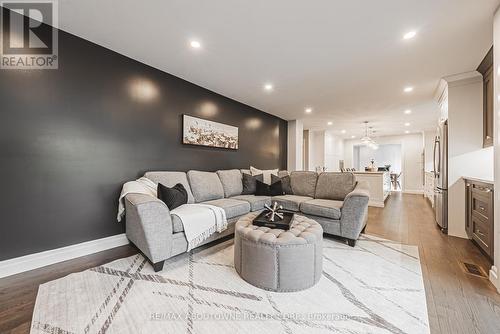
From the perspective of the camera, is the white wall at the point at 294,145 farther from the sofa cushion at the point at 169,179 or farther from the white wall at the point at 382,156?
the white wall at the point at 382,156

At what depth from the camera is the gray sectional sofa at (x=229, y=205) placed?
206cm

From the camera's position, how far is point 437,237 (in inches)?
124

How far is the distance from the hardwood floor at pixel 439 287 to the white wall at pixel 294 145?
349 cm

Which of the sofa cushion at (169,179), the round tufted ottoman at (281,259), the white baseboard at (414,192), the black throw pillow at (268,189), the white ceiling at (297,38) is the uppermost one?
the white ceiling at (297,38)

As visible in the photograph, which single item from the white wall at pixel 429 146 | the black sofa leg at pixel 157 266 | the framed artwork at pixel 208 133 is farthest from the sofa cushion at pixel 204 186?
the white wall at pixel 429 146

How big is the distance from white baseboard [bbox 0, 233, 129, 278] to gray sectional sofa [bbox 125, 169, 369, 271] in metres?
0.27

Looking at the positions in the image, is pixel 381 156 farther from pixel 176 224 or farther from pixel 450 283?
pixel 176 224

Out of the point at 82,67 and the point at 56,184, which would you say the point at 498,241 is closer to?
the point at 56,184

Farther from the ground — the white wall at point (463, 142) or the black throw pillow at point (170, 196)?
the white wall at point (463, 142)

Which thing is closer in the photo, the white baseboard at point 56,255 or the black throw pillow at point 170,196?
the white baseboard at point 56,255

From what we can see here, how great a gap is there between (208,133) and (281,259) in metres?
2.91

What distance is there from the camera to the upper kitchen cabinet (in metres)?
2.72

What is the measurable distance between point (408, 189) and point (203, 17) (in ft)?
32.4

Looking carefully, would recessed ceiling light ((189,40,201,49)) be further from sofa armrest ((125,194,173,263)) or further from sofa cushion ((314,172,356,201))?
sofa cushion ((314,172,356,201))
